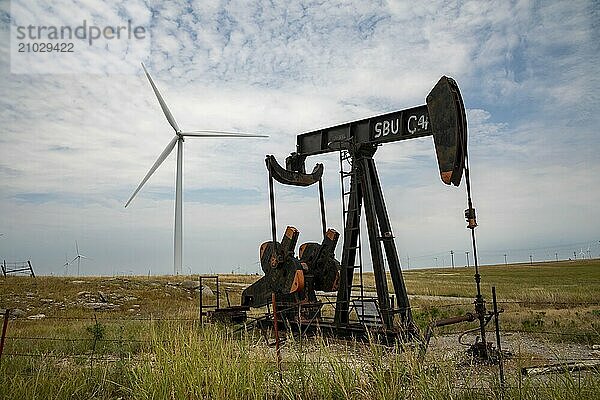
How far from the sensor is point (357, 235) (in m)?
8.23

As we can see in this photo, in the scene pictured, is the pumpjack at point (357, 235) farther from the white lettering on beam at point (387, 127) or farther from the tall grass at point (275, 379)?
the tall grass at point (275, 379)

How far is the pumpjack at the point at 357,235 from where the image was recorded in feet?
20.8

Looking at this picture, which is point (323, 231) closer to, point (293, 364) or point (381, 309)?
point (381, 309)

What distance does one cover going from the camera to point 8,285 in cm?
1728

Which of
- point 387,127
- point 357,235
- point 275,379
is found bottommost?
point 275,379

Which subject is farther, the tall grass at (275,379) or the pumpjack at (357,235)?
the pumpjack at (357,235)

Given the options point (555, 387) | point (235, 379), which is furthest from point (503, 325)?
point (235, 379)

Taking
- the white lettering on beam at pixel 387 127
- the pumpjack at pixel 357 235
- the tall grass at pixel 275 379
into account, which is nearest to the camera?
the tall grass at pixel 275 379

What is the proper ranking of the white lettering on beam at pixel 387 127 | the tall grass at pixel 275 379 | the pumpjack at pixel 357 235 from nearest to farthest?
the tall grass at pixel 275 379 → the pumpjack at pixel 357 235 → the white lettering on beam at pixel 387 127

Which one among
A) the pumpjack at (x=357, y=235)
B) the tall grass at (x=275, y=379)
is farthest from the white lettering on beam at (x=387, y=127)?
the tall grass at (x=275, y=379)

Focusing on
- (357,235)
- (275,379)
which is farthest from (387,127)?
(275,379)

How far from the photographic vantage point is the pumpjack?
6.35 m

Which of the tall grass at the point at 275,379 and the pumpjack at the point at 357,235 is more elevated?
the pumpjack at the point at 357,235

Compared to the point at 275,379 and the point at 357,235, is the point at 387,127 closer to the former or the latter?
the point at 357,235
